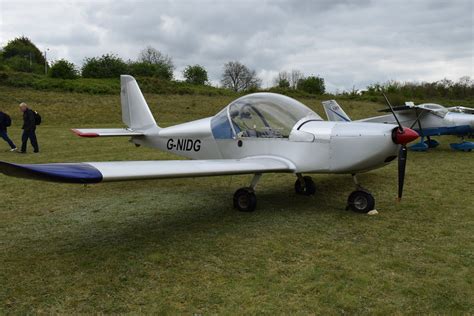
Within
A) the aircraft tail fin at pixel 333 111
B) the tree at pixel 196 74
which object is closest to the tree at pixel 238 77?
the tree at pixel 196 74

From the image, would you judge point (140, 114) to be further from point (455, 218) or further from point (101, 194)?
point (455, 218)

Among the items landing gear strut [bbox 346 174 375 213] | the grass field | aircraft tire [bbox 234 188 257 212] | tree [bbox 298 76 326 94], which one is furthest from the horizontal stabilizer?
tree [bbox 298 76 326 94]

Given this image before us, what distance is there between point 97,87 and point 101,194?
99.8 ft

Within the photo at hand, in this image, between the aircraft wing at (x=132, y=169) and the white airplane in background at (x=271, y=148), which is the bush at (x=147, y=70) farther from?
the aircraft wing at (x=132, y=169)

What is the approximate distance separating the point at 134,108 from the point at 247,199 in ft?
13.1

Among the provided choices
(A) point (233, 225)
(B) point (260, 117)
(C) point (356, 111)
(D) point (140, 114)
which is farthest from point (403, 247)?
(C) point (356, 111)

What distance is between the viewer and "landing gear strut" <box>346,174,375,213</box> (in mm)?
5367

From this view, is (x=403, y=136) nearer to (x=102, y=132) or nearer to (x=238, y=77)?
(x=102, y=132)

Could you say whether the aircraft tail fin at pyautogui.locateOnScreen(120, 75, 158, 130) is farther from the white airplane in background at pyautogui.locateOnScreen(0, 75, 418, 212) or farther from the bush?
the bush

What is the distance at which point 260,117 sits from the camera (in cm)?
591

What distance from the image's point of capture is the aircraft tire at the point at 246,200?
18.3 ft

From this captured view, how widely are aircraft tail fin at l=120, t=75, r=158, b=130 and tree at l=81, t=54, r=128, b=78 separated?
38.0m

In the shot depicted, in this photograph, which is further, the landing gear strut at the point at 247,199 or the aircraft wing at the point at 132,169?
the landing gear strut at the point at 247,199

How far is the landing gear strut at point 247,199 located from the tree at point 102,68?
138 ft
